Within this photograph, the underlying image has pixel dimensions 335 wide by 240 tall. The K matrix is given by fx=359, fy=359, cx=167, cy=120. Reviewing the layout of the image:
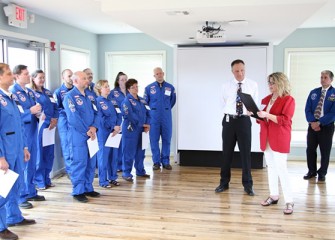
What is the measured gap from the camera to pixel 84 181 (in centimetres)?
443

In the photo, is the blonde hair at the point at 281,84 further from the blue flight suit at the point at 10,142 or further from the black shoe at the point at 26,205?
the black shoe at the point at 26,205

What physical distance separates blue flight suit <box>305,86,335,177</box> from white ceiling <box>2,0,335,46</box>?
1.11 metres

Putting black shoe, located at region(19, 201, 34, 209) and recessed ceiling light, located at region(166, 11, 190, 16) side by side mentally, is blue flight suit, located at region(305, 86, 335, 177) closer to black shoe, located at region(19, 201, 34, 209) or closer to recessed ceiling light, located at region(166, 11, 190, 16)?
recessed ceiling light, located at region(166, 11, 190, 16)

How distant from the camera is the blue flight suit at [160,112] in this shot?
6.13m

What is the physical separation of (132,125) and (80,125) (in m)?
1.22

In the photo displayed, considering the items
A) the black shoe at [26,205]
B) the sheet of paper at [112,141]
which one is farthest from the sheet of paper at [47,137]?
the black shoe at [26,205]

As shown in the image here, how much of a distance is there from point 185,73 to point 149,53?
145cm

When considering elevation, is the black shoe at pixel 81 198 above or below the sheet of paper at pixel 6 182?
below

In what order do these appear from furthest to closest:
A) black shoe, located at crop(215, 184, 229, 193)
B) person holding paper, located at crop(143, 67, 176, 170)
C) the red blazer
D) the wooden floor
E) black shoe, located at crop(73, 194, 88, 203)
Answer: person holding paper, located at crop(143, 67, 176, 170), black shoe, located at crop(215, 184, 229, 193), black shoe, located at crop(73, 194, 88, 203), the red blazer, the wooden floor

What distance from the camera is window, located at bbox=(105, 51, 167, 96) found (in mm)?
7414

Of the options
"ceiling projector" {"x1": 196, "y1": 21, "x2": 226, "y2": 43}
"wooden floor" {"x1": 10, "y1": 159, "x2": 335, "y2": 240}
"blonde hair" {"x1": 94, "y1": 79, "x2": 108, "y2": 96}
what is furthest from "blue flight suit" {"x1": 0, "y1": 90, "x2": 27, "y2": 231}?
"ceiling projector" {"x1": 196, "y1": 21, "x2": 226, "y2": 43}

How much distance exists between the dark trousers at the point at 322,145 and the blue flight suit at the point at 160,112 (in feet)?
7.57

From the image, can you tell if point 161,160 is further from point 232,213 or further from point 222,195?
point 232,213

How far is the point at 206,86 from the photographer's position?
6184mm
